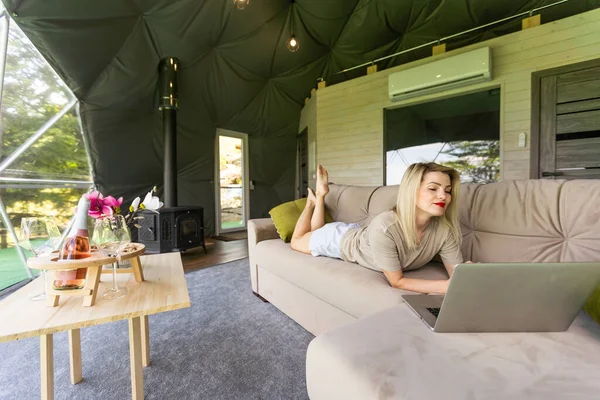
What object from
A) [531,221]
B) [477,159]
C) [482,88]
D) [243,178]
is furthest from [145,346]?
[243,178]

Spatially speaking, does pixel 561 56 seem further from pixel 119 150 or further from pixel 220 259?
pixel 119 150

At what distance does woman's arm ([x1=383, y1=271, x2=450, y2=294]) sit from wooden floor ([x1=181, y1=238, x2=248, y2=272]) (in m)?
2.40

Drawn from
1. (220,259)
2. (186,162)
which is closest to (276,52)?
(186,162)

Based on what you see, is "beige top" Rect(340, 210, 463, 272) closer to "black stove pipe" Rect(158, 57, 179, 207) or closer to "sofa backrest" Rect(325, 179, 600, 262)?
"sofa backrest" Rect(325, 179, 600, 262)

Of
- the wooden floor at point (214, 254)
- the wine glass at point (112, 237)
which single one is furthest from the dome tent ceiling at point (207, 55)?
the wine glass at point (112, 237)

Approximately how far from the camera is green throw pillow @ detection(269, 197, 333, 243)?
2.07m

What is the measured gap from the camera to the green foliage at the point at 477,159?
311 centimetres

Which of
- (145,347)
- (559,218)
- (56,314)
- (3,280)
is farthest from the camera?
(3,280)

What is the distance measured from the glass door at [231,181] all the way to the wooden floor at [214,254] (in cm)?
94

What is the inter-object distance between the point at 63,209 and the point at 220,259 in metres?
1.75

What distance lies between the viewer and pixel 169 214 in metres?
3.42

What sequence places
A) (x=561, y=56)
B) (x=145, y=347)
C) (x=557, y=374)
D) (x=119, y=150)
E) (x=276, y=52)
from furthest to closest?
(x=276, y=52) → (x=119, y=150) → (x=561, y=56) → (x=145, y=347) → (x=557, y=374)

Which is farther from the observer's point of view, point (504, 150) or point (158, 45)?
point (158, 45)

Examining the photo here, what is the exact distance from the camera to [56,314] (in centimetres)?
93
